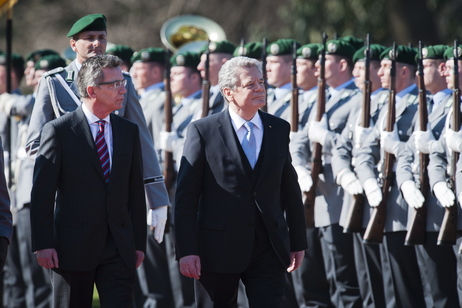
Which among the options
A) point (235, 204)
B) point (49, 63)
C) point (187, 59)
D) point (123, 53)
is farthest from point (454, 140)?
point (49, 63)

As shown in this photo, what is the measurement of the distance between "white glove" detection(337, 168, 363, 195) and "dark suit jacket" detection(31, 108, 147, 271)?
274 centimetres

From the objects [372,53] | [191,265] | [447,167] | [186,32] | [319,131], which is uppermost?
[186,32]

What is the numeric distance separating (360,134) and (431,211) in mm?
873

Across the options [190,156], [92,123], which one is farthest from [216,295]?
[92,123]

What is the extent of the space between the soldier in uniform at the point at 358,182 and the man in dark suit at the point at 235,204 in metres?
2.30

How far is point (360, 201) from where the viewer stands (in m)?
8.37

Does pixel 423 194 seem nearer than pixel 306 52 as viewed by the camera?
Yes

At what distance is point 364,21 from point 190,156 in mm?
11685

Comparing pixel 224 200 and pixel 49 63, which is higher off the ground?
pixel 49 63

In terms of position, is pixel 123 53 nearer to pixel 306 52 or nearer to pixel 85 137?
pixel 306 52

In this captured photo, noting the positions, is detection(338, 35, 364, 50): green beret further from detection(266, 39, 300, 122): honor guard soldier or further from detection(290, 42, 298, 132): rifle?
detection(290, 42, 298, 132): rifle

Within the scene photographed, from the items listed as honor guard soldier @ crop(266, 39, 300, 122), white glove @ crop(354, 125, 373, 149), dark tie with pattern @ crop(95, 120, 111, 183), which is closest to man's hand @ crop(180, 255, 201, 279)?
dark tie with pattern @ crop(95, 120, 111, 183)

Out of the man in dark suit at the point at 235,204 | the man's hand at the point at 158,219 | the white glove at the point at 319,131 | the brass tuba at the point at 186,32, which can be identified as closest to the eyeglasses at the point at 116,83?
the man in dark suit at the point at 235,204

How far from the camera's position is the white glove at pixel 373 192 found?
26.6 ft
